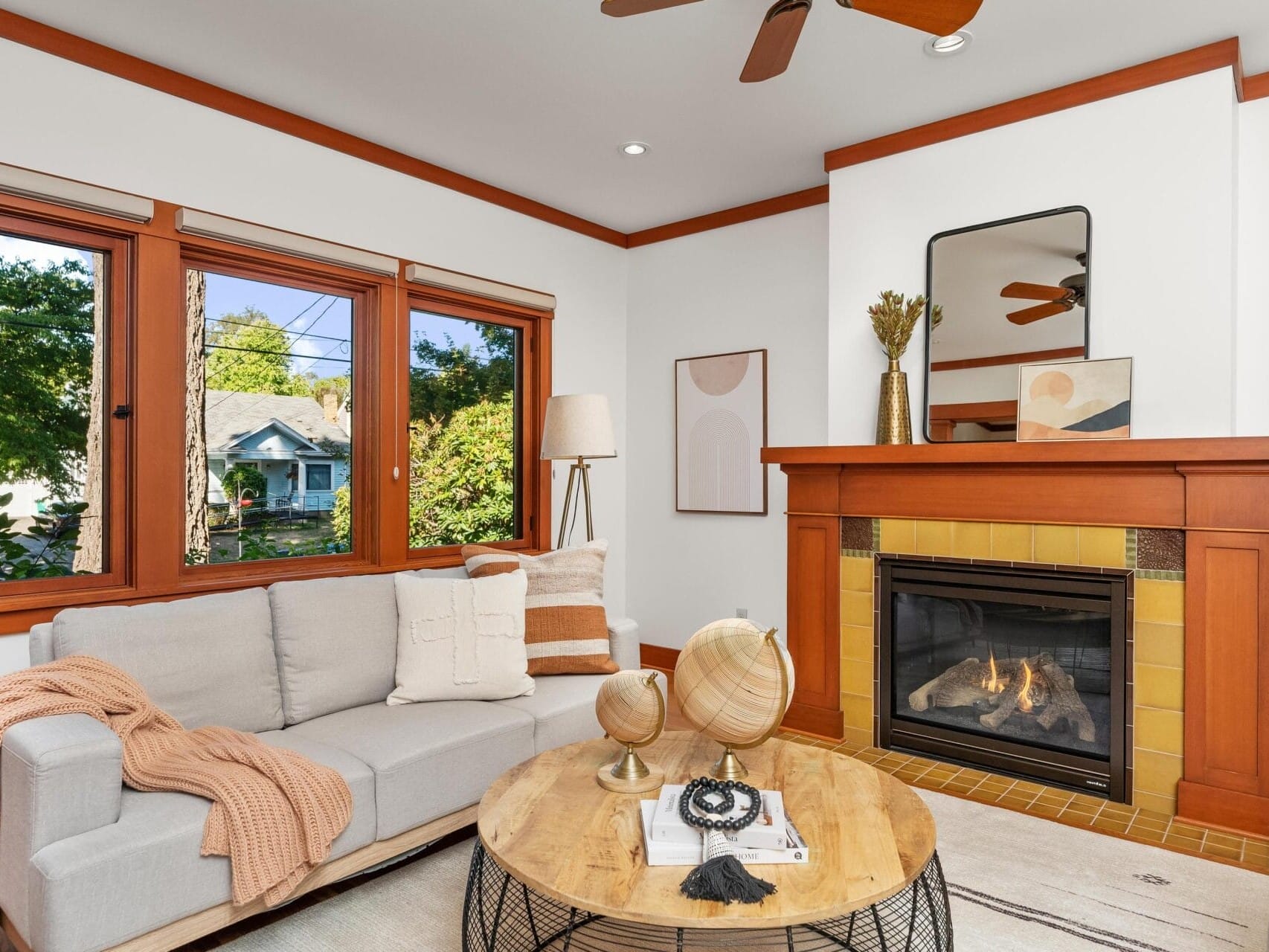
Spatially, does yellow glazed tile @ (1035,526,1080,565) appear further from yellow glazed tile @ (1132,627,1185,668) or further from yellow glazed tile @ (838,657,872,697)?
yellow glazed tile @ (838,657,872,697)

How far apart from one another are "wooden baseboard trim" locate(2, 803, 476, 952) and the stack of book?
0.98m

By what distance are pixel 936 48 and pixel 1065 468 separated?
5.11 feet

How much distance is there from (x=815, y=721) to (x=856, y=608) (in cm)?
55

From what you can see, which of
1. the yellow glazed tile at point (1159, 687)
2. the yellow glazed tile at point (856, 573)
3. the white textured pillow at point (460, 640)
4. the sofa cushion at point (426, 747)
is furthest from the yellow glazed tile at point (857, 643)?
the sofa cushion at point (426, 747)

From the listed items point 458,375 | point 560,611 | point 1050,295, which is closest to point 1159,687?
point 1050,295

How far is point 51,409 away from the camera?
2.83 metres

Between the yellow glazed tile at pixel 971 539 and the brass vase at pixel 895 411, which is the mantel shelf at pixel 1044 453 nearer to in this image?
the brass vase at pixel 895 411

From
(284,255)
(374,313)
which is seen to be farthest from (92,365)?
(374,313)

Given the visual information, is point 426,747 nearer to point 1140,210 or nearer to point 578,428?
point 578,428

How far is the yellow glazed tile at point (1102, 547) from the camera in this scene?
2.93 metres

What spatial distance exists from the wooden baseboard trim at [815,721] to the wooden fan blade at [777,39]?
2.56 meters

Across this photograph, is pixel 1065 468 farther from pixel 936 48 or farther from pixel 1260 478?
pixel 936 48

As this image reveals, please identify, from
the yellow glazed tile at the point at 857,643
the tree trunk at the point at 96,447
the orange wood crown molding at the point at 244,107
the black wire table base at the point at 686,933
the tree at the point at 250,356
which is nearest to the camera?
the black wire table base at the point at 686,933

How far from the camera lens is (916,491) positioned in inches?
133
